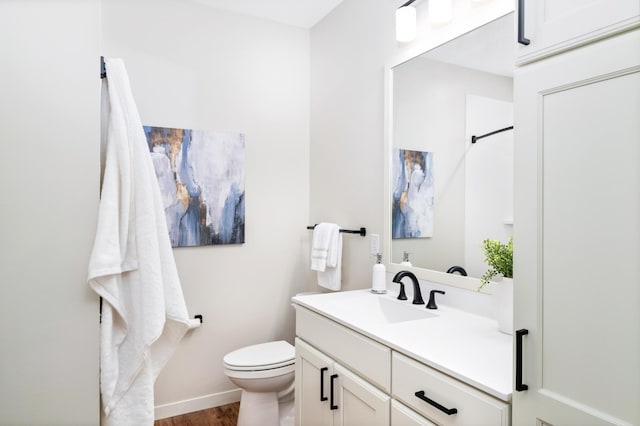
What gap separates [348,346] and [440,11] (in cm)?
147

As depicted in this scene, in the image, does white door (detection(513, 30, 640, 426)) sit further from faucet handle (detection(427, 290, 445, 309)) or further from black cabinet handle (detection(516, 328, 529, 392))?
faucet handle (detection(427, 290, 445, 309))

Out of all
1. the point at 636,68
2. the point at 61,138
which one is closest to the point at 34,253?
the point at 61,138

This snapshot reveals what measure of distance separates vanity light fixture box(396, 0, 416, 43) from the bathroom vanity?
127cm

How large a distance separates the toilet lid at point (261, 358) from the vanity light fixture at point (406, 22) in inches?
69.5

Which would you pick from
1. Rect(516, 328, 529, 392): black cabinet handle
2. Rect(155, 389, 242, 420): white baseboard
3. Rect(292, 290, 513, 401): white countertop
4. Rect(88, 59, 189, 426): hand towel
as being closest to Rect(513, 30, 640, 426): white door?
Rect(516, 328, 529, 392): black cabinet handle

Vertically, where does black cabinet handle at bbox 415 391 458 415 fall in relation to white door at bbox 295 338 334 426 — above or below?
above

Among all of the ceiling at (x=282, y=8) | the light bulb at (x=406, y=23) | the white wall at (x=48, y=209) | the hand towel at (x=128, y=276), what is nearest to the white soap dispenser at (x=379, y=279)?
the hand towel at (x=128, y=276)

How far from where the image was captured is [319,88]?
2824mm

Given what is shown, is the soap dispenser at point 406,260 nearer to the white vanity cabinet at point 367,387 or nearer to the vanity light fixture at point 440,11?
the white vanity cabinet at point 367,387

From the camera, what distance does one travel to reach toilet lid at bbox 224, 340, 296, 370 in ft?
7.08

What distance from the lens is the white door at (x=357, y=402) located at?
4.37 ft

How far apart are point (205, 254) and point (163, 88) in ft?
3.51

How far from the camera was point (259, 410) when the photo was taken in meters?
2.21

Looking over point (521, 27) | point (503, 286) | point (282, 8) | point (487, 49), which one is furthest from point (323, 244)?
point (521, 27)
